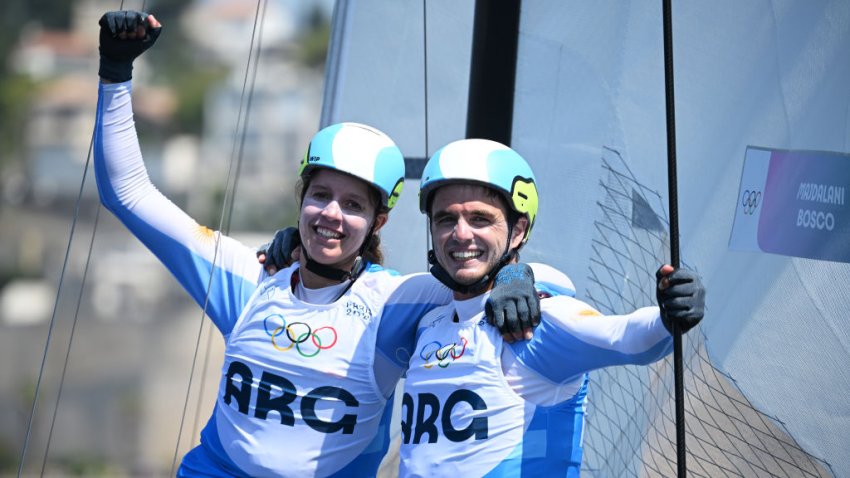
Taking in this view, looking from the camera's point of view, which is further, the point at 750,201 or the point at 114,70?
the point at 750,201

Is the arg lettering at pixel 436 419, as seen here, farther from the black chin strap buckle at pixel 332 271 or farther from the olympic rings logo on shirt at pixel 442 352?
the black chin strap buckle at pixel 332 271

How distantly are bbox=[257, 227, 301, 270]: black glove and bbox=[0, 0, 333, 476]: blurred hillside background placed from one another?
1102 cm

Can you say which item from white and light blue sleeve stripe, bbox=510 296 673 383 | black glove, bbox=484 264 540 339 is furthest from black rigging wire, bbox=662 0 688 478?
black glove, bbox=484 264 540 339

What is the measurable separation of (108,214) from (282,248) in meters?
17.0

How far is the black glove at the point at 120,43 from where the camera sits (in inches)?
102

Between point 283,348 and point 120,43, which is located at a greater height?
point 120,43

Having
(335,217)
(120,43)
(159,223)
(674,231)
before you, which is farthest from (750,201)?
(120,43)

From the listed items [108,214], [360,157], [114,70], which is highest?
[108,214]

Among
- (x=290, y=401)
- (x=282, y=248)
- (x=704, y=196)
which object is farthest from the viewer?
(x=704, y=196)

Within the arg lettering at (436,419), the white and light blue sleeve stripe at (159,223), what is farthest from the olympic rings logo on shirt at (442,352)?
the white and light blue sleeve stripe at (159,223)

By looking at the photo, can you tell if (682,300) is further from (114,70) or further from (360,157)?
(114,70)

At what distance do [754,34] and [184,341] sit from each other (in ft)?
52.0

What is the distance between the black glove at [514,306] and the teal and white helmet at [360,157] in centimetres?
40

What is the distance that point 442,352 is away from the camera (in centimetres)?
239
